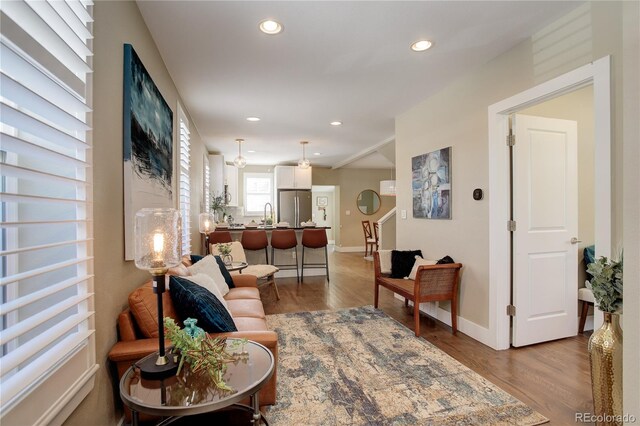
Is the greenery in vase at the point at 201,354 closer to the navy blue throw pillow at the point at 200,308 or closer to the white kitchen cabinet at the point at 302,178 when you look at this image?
the navy blue throw pillow at the point at 200,308

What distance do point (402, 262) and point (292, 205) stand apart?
4.95 metres

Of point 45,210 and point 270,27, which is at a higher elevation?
point 270,27

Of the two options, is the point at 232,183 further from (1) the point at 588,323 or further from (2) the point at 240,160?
(1) the point at 588,323

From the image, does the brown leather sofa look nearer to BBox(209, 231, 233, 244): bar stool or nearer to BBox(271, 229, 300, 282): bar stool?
BBox(209, 231, 233, 244): bar stool

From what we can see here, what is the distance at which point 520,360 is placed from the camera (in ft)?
8.39

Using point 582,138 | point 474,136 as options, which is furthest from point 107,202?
point 582,138

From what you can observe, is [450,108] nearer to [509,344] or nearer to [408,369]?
[509,344]

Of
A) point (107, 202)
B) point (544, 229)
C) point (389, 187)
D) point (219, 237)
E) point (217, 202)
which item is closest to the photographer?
point (107, 202)

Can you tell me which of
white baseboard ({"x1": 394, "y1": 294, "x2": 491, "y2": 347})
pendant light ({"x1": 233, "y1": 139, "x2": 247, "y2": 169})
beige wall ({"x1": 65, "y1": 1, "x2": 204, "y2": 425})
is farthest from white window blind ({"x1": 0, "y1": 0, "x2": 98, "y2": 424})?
pendant light ({"x1": 233, "y1": 139, "x2": 247, "y2": 169})

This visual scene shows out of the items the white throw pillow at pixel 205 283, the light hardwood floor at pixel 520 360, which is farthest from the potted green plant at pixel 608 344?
the white throw pillow at pixel 205 283

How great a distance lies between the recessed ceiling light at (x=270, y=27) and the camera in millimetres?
2195

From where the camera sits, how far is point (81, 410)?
4.20ft

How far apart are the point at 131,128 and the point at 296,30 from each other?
1350 mm

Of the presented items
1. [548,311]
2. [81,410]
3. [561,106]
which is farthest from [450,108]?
[81,410]
